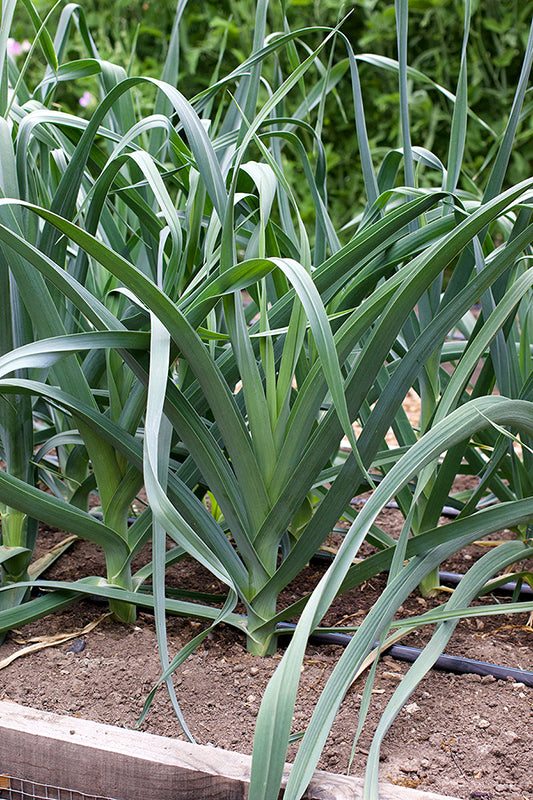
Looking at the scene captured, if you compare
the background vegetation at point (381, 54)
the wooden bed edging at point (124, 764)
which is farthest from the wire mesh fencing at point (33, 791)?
the background vegetation at point (381, 54)

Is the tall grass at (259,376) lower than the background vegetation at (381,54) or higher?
lower

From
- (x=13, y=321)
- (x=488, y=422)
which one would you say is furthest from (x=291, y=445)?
(x=13, y=321)

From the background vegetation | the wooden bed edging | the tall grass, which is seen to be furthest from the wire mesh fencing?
the background vegetation

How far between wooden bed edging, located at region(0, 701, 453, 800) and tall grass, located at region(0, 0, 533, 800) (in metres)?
0.08

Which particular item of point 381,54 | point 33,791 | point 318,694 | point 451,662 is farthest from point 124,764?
point 381,54

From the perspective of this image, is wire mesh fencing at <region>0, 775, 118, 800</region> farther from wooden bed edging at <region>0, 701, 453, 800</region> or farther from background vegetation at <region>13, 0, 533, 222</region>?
background vegetation at <region>13, 0, 533, 222</region>

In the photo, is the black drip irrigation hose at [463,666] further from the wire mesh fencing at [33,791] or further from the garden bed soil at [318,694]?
the wire mesh fencing at [33,791]

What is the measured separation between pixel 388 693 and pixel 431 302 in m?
0.47

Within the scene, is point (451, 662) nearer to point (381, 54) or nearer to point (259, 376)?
point (259, 376)

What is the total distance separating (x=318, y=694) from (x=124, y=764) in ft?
0.72

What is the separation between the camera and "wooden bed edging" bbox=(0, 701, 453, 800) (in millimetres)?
607

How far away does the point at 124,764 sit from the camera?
2.09 feet

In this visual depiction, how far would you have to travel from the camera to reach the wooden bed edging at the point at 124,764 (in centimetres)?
61

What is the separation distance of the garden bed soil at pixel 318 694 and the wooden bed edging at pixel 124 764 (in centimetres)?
5
